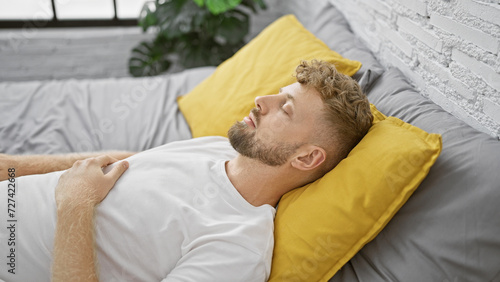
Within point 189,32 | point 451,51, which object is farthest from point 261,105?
point 189,32

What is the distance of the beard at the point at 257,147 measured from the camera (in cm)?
120

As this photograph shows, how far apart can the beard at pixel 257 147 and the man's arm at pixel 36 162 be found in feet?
1.50

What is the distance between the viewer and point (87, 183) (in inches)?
47.2

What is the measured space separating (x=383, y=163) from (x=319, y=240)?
231 mm

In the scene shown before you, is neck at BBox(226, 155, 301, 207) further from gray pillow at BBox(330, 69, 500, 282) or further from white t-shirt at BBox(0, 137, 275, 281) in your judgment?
gray pillow at BBox(330, 69, 500, 282)

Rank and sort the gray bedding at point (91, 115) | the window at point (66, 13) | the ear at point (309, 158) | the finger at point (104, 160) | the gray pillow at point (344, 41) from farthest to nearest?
1. the window at point (66, 13)
2. the gray bedding at point (91, 115)
3. the gray pillow at point (344, 41)
4. the finger at point (104, 160)
5. the ear at point (309, 158)

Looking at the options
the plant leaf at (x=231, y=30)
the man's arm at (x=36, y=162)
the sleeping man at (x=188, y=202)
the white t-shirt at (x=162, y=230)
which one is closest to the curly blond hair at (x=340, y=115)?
the sleeping man at (x=188, y=202)

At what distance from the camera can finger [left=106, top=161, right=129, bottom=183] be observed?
4.10 feet

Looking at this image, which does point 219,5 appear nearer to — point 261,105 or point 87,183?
point 261,105

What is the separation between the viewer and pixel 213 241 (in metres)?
1.08

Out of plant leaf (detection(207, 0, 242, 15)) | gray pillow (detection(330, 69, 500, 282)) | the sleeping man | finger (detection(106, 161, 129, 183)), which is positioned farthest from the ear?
plant leaf (detection(207, 0, 242, 15))

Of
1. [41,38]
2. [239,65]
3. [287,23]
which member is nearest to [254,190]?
[239,65]

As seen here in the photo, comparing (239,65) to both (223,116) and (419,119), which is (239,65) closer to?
(223,116)

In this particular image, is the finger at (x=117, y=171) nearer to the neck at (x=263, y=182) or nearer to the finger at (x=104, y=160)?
the finger at (x=104, y=160)
